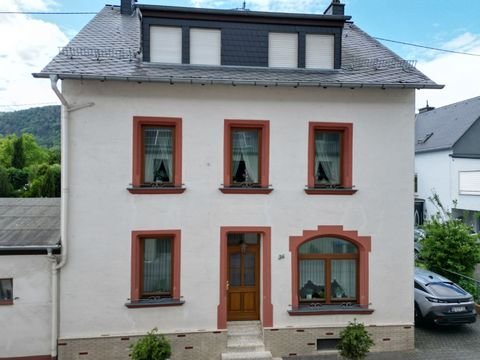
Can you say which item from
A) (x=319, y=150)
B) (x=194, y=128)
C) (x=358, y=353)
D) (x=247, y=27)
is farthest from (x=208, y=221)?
(x=247, y=27)

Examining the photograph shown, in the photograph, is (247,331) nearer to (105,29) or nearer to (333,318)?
(333,318)

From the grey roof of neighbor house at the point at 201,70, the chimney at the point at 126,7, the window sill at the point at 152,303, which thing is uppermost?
the chimney at the point at 126,7

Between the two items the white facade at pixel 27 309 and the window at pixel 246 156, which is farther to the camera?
the window at pixel 246 156

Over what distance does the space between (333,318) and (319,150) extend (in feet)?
14.4

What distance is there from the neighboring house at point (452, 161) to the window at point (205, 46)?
21.2 metres

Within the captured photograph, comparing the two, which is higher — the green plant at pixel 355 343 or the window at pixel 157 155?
the window at pixel 157 155

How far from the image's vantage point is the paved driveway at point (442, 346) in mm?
9180

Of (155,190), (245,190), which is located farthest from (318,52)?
(155,190)

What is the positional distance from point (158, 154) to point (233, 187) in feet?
6.84

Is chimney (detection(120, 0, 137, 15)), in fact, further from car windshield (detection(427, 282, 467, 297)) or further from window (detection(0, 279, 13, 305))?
car windshield (detection(427, 282, 467, 297))

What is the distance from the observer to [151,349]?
8000 mm

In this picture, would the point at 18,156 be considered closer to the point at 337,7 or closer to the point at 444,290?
the point at 337,7

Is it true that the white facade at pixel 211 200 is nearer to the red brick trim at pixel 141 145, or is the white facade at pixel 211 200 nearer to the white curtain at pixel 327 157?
the red brick trim at pixel 141 145

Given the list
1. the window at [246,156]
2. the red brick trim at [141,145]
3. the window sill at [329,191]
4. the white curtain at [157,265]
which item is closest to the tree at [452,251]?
the window sill at [329,191]
